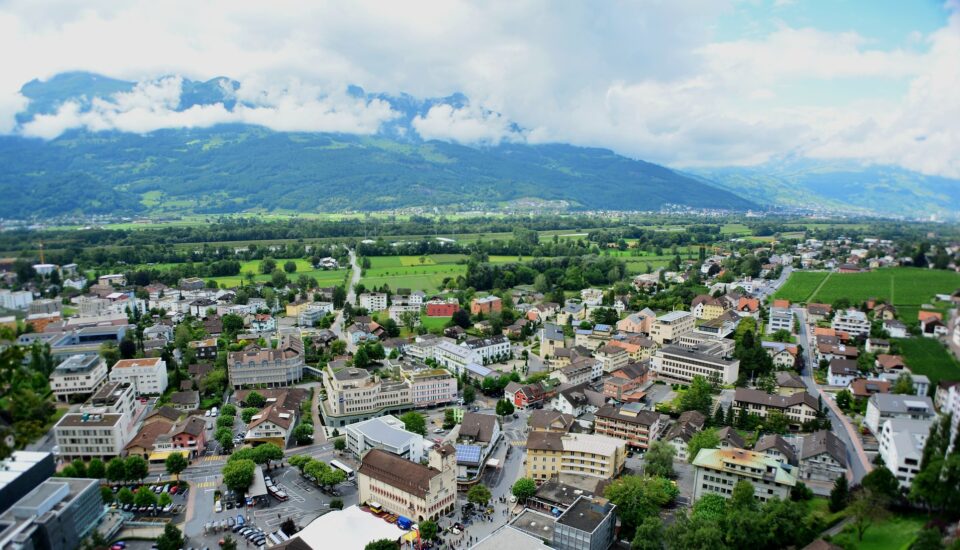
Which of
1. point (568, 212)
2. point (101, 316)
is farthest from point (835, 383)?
point (568, 212)

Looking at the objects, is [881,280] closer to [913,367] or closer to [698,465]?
[913,367]

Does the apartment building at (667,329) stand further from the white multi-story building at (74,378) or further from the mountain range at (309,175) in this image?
the mountain range at (309,175)

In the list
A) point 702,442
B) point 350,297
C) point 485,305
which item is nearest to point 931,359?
point 702,442

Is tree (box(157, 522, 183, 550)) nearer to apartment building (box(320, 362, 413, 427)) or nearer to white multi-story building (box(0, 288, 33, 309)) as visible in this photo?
apartment building (box(320, 362, 413, 427))

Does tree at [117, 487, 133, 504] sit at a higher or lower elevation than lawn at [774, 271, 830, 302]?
lower

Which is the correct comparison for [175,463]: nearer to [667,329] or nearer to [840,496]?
[840,496]

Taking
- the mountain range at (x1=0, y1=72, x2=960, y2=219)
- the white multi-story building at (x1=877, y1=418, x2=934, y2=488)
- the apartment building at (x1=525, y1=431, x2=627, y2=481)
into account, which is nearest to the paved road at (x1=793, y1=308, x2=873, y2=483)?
the white multi-story building at (x1=877, y1=418, x2=934, y2=488)

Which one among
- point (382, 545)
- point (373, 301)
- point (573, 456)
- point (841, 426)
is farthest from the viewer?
point (373, 301)
